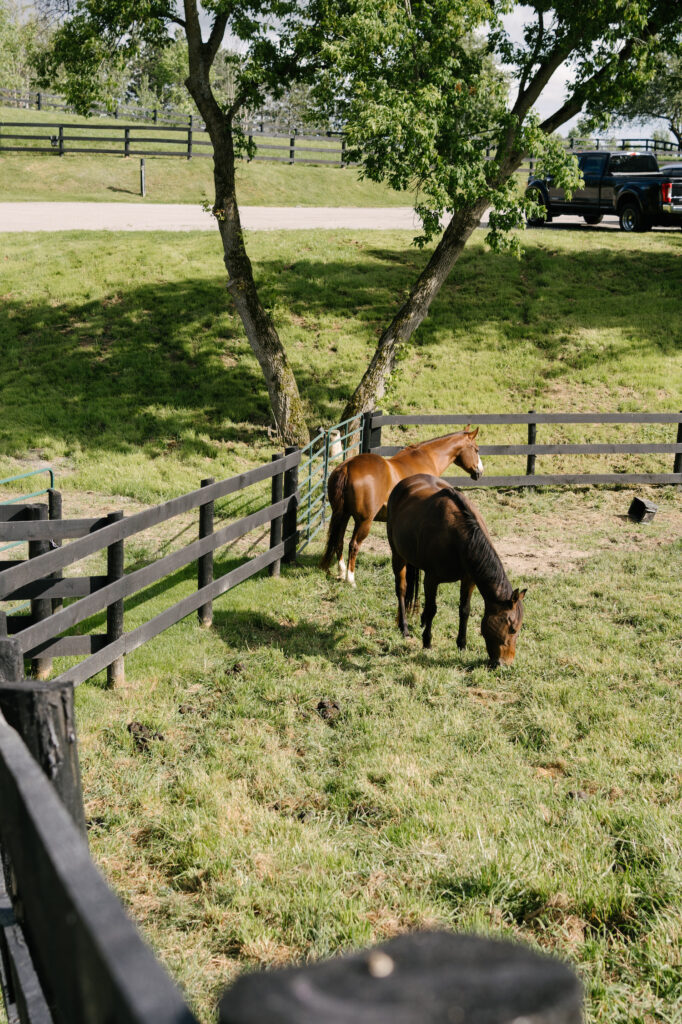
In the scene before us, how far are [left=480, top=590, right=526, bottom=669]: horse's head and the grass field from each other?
174 millimetres

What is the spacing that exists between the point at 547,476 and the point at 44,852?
13.2 m

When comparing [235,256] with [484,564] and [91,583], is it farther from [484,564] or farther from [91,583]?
[484,564]

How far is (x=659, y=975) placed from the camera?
3355 millimetres

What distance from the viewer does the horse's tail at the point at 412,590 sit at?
8320 mm

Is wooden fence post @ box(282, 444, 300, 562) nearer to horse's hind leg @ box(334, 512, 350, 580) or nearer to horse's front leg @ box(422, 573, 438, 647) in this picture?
horse's hind leg @ box(334, 512, 350, 580)

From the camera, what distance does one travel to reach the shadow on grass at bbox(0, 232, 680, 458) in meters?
16.4

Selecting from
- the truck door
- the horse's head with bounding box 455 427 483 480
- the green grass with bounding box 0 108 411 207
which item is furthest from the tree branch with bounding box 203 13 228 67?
the green grass with bounding box 0 108 411 207

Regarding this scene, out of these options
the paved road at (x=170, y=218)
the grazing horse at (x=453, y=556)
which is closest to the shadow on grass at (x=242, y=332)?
the paved road at (x=170, y=218)

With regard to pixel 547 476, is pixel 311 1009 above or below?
above

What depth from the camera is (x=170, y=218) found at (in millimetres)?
27719

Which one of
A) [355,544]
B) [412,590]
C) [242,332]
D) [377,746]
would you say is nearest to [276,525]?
[355,544]

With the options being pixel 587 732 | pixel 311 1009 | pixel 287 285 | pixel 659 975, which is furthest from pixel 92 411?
pixel 311 1009

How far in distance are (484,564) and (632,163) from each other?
25734 mm

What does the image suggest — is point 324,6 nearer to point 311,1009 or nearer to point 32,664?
point 32,664
